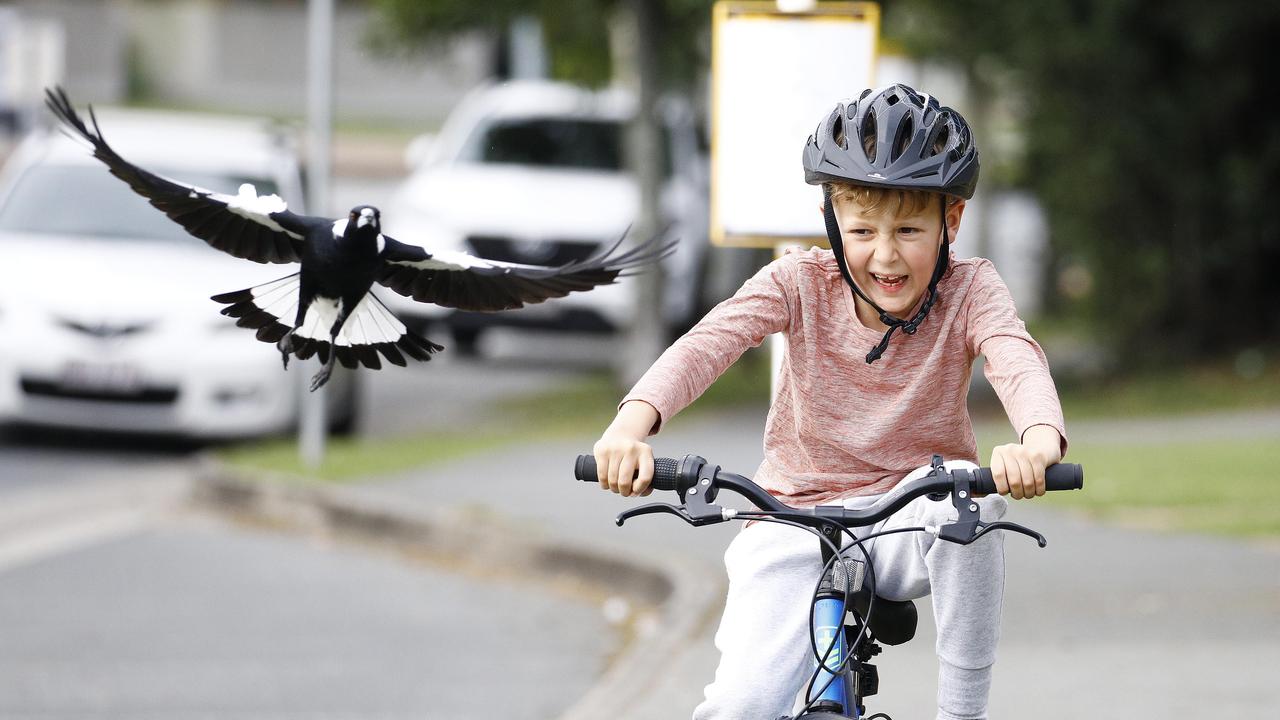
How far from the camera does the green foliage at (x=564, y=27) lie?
555 inches

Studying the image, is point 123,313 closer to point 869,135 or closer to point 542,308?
point 542,308

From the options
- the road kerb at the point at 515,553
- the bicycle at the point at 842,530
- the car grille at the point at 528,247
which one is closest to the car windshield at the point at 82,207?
the road kerb at the point at 515,553

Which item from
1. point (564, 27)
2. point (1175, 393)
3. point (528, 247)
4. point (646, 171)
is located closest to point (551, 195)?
point (528, 247)

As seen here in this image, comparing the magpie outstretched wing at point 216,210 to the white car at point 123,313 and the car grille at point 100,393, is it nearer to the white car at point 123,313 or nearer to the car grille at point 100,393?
the white car at point 123,313

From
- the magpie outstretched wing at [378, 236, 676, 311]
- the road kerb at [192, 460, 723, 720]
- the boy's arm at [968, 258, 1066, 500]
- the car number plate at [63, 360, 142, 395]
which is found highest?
the magpie outstretched wing at [378, 236, 676, 311]

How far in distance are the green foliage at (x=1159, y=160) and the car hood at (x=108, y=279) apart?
7290 millimetres

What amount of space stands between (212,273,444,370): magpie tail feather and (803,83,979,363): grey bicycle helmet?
806 mm

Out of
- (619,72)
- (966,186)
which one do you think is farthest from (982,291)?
(619,72)

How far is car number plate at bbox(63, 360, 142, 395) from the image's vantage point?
11.1 meters

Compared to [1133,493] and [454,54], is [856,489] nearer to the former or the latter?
[1133,493]

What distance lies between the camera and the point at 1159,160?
17.5m

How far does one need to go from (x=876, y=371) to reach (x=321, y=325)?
1.04m

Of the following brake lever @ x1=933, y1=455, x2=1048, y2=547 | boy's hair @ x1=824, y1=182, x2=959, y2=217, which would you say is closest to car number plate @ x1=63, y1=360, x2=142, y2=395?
boy's hair @ x1=824, y1=182, x2=959, y2=217

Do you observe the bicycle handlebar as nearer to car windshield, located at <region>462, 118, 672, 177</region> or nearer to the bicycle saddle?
the bicycle saddle
